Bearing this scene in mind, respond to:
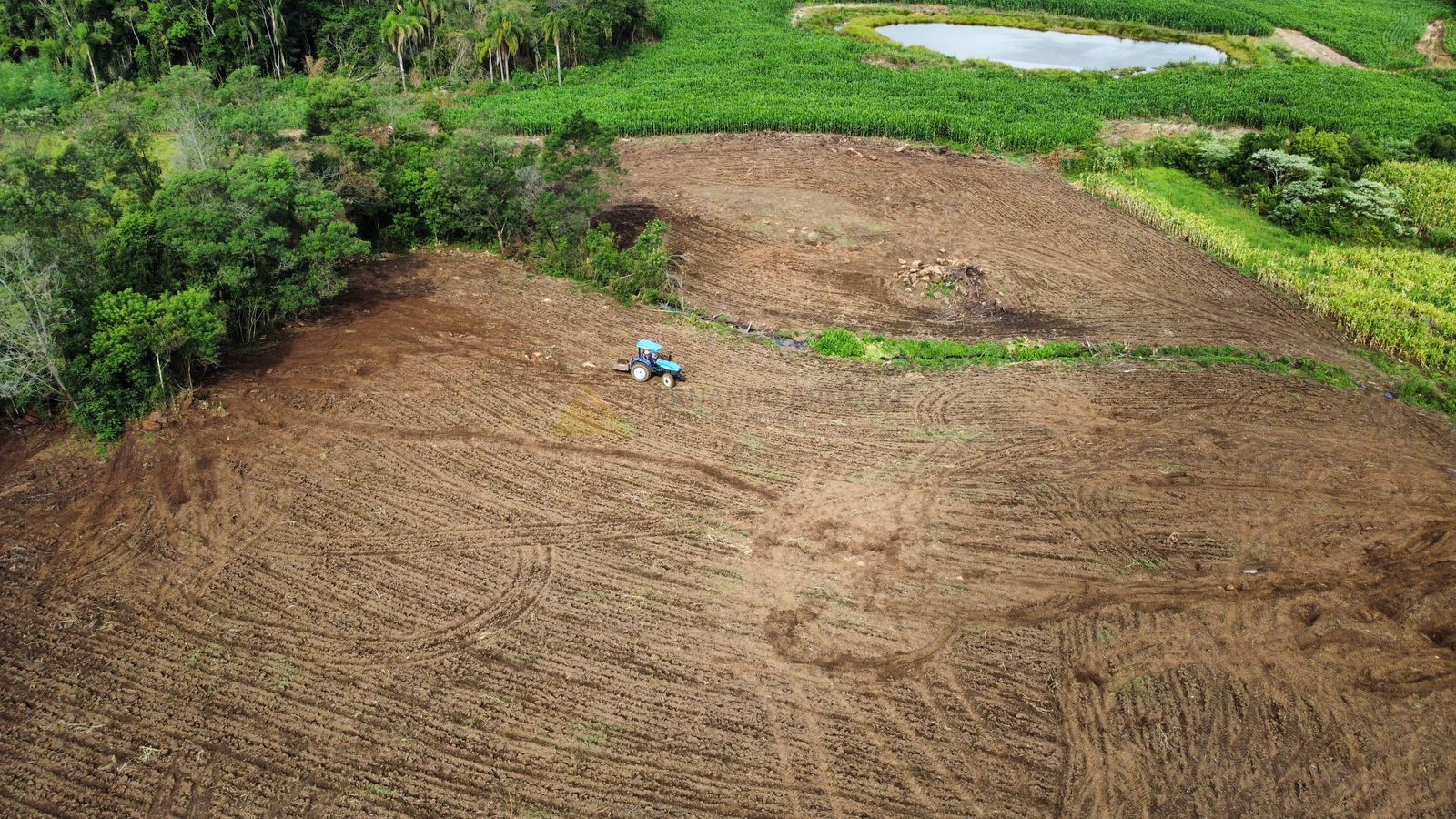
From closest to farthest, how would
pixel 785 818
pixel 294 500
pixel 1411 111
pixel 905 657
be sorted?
pixel 785 818
pixel 905 657
pixel 294 500
pixel 1411 111

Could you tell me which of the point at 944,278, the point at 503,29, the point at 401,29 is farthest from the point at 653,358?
the point at 401,29

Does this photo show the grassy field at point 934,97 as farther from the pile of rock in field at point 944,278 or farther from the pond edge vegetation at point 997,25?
the pile of rock in field at point 944,278

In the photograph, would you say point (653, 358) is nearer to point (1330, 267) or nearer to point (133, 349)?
point (133, 349)

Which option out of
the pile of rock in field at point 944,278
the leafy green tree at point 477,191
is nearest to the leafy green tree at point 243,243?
the leafy green tree at point 477,191

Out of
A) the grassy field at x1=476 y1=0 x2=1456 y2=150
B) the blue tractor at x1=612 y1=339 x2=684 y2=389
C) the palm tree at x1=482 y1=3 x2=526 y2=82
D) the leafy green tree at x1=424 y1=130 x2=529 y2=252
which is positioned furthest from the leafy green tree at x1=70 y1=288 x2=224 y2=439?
the palm tree at x1=482 y1=3 x2=526 y2=82

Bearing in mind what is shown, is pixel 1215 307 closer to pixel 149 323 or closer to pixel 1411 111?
pixel 1411 111

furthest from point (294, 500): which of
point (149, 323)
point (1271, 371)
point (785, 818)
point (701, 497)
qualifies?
point (1271, 371)
